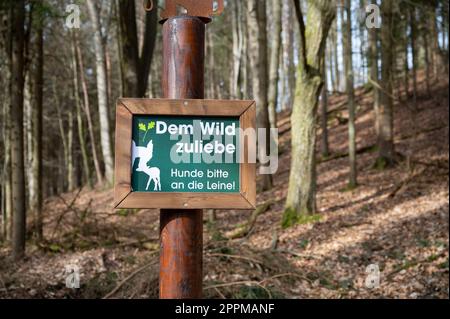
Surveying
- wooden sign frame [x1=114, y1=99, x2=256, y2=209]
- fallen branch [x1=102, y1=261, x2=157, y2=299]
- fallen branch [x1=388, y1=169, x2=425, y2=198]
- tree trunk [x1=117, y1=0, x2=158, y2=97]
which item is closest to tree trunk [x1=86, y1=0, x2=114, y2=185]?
tree trunk [x1=117, y1=0, x2=158, y2=97]

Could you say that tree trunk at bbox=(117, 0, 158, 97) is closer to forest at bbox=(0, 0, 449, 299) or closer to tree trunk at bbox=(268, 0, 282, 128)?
forest at bbox=(0, 0, 449, 299)

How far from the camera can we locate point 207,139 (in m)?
2.33

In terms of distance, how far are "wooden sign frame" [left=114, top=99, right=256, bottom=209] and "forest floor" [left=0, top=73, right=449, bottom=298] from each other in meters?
3.07

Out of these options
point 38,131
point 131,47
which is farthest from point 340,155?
point 38,131

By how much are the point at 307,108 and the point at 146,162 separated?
745 centimetres

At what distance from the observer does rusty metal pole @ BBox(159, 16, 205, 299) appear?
237 centimetres

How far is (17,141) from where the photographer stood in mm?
8203

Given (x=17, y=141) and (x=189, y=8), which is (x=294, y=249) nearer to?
(x=17, y=141)

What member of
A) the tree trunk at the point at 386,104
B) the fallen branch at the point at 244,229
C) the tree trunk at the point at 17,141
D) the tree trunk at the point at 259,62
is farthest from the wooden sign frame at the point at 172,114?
the tree trunk at the point at 386,104

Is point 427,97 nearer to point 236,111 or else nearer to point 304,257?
point 304,257

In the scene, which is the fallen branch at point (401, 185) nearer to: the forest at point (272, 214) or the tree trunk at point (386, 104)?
the forest at point (272, 214)

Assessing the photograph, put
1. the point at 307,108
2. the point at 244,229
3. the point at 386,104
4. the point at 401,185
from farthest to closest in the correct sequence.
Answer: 1. the point at 386,104
2. the point at 401,185
3. the point at 244,229
4. the point at 307,108

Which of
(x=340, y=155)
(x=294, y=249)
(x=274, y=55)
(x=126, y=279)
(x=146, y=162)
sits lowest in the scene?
(x=294, y=249)
